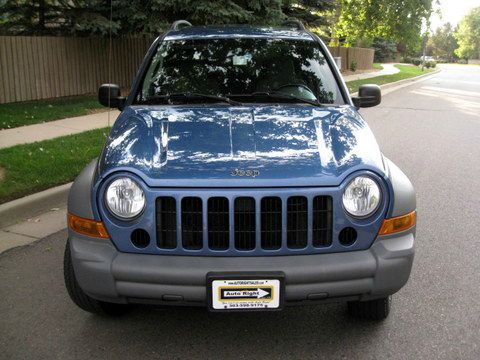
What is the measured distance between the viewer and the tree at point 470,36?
105 m

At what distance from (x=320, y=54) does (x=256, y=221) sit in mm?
2210

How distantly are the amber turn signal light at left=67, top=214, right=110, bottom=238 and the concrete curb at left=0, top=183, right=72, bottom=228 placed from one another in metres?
2.41

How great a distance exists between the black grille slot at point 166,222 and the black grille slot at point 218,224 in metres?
0.18

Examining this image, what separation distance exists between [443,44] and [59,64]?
366 ft

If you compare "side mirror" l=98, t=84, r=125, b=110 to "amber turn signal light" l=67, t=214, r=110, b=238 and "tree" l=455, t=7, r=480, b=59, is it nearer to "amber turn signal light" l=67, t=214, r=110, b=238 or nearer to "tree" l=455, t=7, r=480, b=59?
"amber turn signal light" l=67, t=214, r=110, b=238

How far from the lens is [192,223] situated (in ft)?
8.80

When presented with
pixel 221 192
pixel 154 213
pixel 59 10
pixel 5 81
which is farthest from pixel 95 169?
pixel 59 10

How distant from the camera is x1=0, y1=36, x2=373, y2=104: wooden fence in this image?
11.7 m

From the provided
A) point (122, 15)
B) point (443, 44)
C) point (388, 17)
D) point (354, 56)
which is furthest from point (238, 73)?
point (443, 44)

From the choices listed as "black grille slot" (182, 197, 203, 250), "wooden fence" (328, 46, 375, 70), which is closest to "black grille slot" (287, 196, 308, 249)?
"black grille slot" (182, 197, 203, 250)

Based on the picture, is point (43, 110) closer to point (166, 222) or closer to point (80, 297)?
point (80, 297)

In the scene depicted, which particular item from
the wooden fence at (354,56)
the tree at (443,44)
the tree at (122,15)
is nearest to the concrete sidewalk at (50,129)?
the tree at (122,15)

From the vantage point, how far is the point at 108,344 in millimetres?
3023

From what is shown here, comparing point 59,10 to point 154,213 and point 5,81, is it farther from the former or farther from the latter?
point 154,213
